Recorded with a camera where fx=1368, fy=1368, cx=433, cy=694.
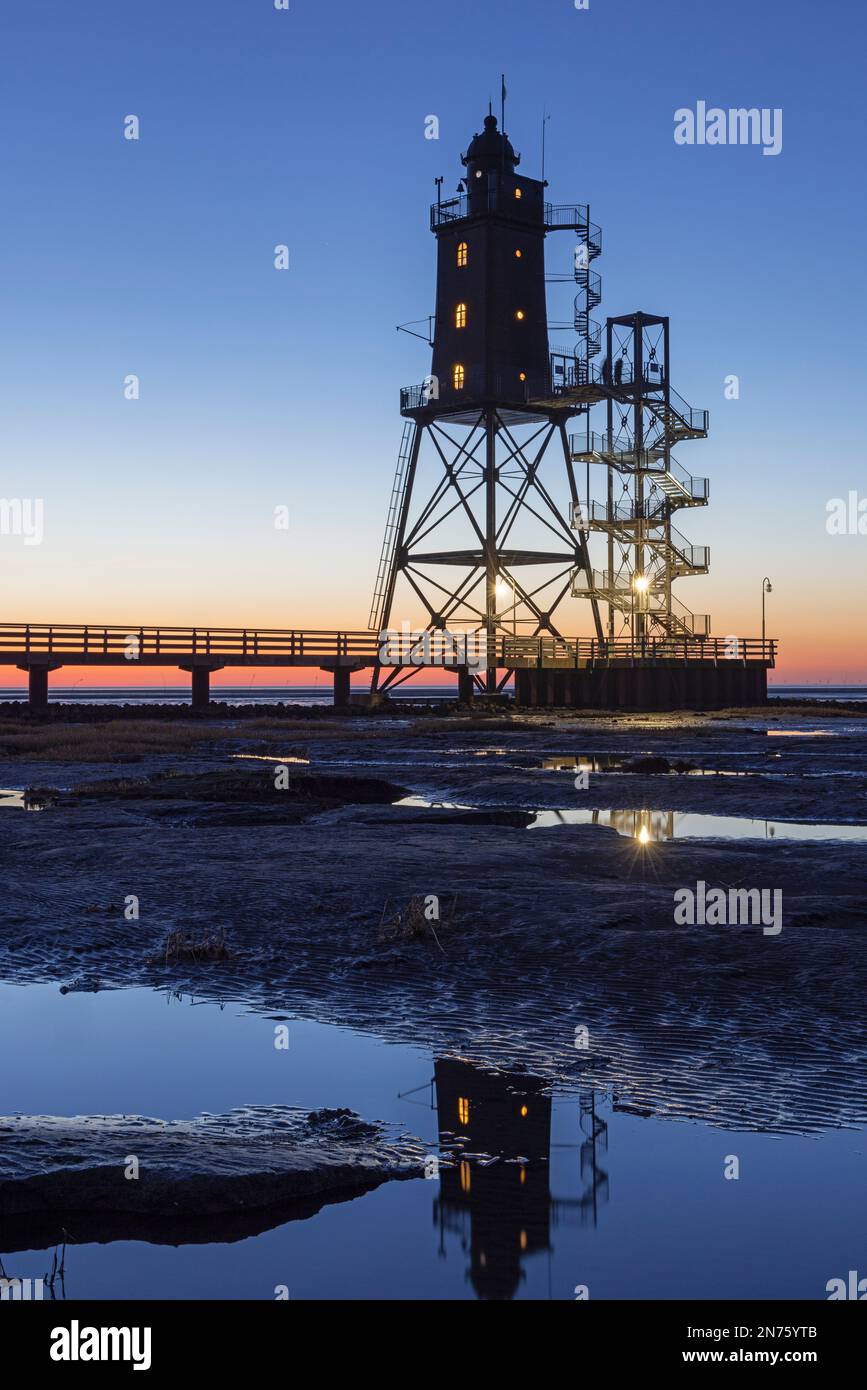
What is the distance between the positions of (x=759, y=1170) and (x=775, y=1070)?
139 centimetres

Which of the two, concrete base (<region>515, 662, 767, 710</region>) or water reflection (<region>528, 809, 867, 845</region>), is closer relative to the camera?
water reflection (<region>528, 809, 867, 845</region>)

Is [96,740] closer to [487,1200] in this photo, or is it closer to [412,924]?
[412,924]

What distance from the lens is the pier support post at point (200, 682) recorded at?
50.5 meters

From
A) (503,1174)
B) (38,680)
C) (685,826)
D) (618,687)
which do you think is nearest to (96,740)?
(38,680)

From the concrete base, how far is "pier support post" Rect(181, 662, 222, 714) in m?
12.2

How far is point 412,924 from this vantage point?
374 inches

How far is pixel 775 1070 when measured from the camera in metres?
6.29

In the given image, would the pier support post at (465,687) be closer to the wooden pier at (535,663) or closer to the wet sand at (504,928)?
the wooden pier at (535,663)

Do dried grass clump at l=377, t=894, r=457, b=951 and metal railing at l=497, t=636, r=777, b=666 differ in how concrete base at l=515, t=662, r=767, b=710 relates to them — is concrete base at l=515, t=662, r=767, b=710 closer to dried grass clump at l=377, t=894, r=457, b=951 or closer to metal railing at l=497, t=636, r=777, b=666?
metal railing at l=497, t=636, r=777, b=666

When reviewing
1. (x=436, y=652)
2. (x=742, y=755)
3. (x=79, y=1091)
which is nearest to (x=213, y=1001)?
(x=79, y=1091)

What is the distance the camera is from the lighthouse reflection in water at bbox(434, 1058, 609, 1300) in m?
4.30

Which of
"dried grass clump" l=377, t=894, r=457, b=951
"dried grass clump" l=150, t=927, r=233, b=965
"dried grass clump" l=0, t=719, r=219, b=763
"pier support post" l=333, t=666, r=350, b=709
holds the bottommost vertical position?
"dried grass clump" l=0, t=719, r=219, b=763

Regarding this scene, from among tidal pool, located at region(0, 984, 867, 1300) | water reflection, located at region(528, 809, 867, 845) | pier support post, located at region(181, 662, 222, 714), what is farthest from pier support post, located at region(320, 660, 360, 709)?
tidal pool, located at region(0, 984, 867, 1300)

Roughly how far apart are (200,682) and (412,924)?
43267mm
